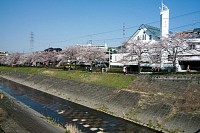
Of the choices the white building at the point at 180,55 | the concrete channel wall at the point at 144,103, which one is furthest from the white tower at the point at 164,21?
the concrete channel wall at the point at 144,103

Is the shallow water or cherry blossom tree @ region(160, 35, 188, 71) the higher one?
cherry blossom tree @ region(160, 35, 188, 71)

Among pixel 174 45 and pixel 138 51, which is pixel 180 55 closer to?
pixel 174 45

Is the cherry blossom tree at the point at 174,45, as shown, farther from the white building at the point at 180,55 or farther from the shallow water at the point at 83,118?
the shallow water at the point at 83,118

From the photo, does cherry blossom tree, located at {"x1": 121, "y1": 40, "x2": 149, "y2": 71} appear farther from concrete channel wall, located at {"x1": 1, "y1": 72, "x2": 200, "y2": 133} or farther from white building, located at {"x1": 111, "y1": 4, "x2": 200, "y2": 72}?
concrete channel wall, located at {"x1": 1, "y1": 72, "x2": 200, "y2": 133}

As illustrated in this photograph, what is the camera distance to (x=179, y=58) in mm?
37562

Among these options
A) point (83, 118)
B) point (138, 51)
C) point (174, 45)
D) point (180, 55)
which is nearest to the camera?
point (83, 118)

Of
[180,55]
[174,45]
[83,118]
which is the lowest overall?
[83,118]

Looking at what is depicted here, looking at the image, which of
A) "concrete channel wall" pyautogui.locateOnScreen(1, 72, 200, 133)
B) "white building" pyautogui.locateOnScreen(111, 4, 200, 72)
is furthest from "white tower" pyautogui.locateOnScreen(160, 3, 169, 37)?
"concrete channel wall" pyautogui.locateOnScreen(1, 72, 200, 133)

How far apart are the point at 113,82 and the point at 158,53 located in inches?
423

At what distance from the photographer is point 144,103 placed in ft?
75.7

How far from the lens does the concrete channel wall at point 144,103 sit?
1833 cm

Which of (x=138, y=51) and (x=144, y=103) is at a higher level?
(x=138, y=51)

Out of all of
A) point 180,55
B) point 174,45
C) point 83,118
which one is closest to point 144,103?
point 83,118

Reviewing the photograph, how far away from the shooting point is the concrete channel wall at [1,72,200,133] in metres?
18.3
